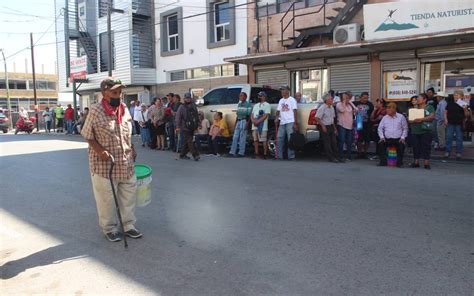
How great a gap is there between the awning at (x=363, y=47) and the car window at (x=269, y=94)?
1.86 m

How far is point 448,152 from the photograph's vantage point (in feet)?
35.5

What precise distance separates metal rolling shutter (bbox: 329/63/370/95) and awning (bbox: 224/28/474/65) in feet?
1.55

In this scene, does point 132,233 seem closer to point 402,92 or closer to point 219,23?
point 402,92

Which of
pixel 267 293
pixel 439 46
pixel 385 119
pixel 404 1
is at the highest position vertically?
pixel 404 1

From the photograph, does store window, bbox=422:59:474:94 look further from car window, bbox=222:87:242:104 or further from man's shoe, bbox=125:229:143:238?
man's shoe, bbox=125:229:143:238

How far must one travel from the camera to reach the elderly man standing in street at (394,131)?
9.60 meters

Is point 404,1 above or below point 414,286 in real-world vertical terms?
above

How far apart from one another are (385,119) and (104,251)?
7181 mm

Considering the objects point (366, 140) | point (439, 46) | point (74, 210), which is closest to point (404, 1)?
point (439, 46)

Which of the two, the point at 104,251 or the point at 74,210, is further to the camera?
the point at 74,210

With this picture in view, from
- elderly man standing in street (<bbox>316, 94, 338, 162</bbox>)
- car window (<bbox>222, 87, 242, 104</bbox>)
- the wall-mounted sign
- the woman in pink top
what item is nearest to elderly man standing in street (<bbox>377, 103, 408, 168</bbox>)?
the woman in pink top

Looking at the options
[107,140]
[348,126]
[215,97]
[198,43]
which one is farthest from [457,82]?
[198,43]

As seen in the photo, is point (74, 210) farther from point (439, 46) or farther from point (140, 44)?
point (140, 44)

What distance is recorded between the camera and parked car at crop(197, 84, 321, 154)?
11.2 meters
